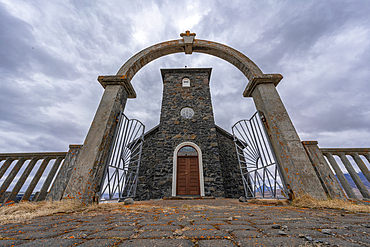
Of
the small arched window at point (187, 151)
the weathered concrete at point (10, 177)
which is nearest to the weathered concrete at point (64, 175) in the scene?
the weathered concrete at point (10, 177)

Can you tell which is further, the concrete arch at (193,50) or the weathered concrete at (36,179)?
the concrete arch at (193,50)

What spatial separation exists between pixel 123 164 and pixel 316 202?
13.3ft

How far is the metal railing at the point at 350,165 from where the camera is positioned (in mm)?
2791

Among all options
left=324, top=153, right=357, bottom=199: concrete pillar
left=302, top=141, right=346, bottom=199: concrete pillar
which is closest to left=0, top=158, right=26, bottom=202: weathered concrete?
left=302, top=141, right=346, bottom=199: concrete pillar

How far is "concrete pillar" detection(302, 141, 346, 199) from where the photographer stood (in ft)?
8.18

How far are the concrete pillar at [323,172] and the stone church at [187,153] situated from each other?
5.33m

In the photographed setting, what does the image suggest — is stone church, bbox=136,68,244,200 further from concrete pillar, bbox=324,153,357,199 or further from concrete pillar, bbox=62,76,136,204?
concrete pillar, bbox=62,76,136,204

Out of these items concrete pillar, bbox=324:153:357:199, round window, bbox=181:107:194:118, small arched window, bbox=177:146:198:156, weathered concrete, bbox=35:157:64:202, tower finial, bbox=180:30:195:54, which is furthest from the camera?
round window, bbox=181:107:194:118

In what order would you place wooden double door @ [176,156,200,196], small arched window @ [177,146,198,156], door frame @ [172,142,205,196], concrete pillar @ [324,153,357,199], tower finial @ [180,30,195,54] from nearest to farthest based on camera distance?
concrete pillar @ [324,153,357,199]
tower finial @ [180,30,195,54]
door frame @ [172,142,205,196]
wooden double door @ [176,156,200,196]
small arched window @ [177,146,198,156]

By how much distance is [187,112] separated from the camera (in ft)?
31.8

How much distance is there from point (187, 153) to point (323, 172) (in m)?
6.28

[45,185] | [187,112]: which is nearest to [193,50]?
[45,185]

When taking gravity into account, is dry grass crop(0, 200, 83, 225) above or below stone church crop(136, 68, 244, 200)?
below

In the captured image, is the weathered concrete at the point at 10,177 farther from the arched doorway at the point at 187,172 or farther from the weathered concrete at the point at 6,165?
the arched doorway at the point at 187,172
